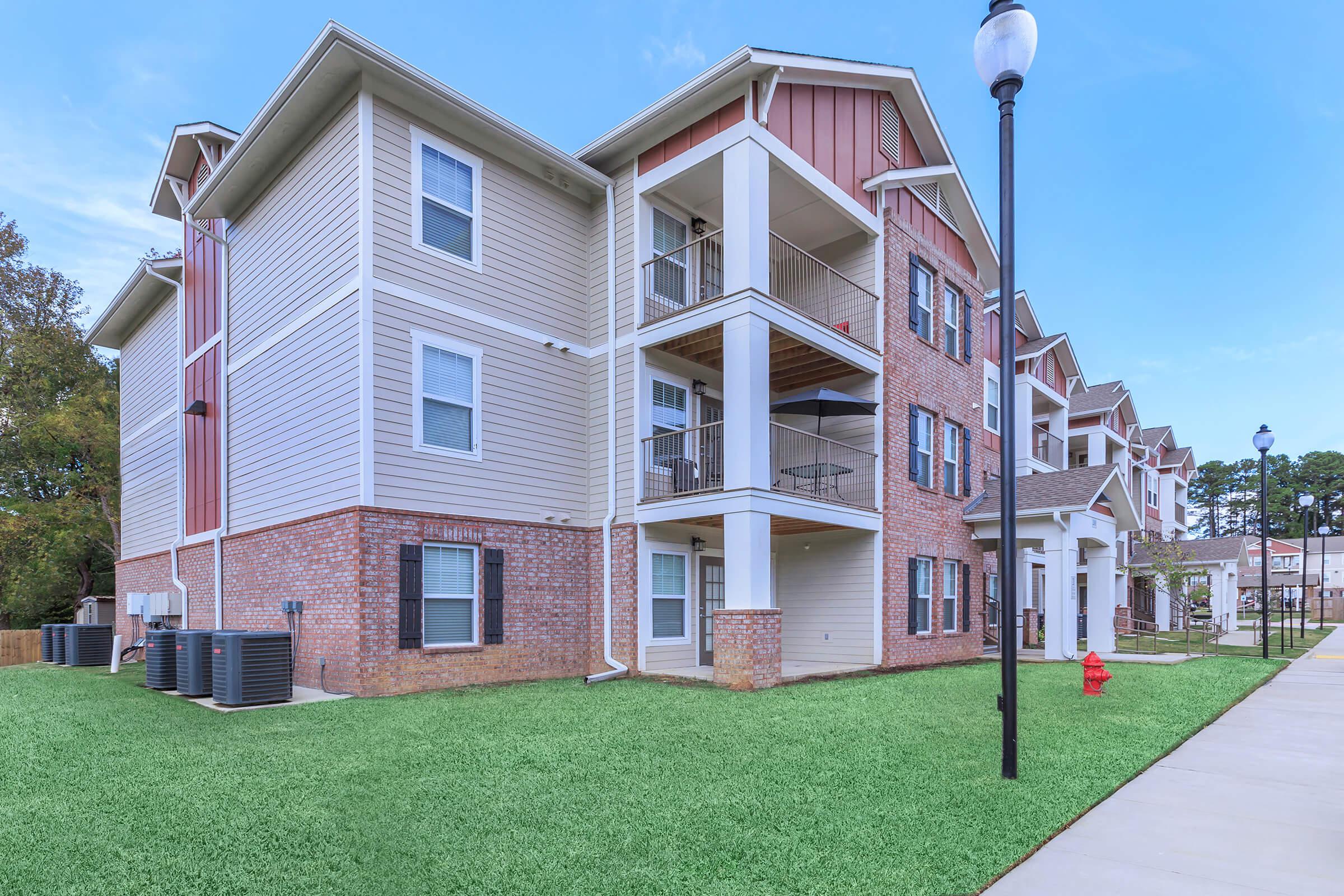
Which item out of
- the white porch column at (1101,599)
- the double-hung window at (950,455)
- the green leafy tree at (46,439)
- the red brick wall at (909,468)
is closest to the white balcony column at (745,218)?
the red brick wall at (909,468)

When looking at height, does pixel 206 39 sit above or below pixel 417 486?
above

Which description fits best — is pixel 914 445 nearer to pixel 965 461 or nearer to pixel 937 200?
pixel 965 461

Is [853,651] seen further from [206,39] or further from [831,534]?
[206,39]

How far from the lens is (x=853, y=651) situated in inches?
544

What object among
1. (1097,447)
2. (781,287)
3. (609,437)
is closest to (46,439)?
(609,437)

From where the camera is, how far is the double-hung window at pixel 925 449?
50.1ft

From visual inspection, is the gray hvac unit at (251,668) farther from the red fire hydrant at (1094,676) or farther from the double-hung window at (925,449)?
the double-hung window at (925,449)

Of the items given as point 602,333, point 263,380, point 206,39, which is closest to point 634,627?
point 602,333

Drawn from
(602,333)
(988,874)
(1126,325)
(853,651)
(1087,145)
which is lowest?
(853,651)

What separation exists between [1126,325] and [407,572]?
5337 centimetres

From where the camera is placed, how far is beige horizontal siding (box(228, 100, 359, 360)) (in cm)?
1072

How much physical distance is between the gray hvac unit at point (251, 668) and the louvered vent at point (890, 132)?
1349 cm

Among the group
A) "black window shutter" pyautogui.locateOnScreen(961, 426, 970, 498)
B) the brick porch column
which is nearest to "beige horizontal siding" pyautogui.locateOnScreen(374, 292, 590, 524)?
the brick porch column

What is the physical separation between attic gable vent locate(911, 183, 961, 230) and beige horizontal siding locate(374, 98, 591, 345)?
23.9 ft
